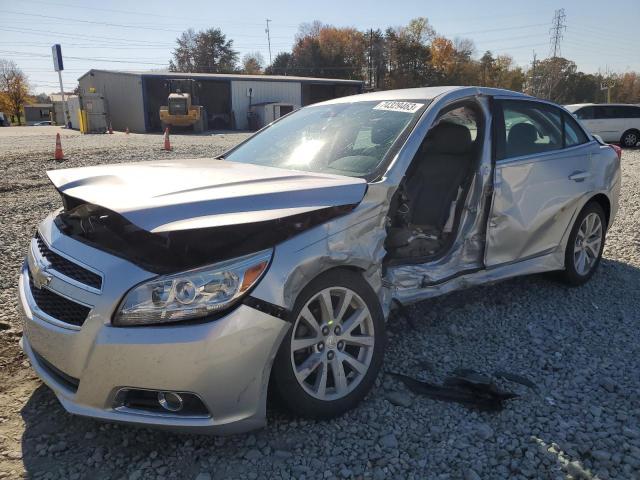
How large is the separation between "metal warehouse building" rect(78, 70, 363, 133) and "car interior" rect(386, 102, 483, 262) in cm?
3333

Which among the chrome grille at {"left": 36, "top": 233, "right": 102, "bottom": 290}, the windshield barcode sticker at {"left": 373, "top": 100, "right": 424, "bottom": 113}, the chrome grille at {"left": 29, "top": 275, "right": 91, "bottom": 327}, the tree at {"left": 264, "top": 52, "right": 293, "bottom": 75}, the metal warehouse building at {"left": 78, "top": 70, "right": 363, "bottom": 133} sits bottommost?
the chrome grille at {"left": 29, "top": 275, "right": 91, "bottom": 327}

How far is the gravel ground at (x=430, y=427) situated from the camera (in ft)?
7.57

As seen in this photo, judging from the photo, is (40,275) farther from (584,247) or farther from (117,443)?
(584,247)

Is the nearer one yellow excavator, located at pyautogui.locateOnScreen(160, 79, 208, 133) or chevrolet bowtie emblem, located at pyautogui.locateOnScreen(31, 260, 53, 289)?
chevrolet bowtie emblem, located at pyautogui.locateOnScreen(31, 260, 53, 289)

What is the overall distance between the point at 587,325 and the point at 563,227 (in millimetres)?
828

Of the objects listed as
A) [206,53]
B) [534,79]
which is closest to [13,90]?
[206,53]

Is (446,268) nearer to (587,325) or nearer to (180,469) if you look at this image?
(587,325)

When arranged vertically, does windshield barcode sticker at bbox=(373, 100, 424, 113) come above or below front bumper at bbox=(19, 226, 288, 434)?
above

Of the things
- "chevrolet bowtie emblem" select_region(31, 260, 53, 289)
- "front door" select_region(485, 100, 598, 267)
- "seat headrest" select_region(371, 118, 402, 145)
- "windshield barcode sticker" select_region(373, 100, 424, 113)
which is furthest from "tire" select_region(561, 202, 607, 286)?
"chevrolet bowtie emblem" select_region(31, 260, 53, 289)

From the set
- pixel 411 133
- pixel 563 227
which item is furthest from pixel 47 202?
pixel 563 227

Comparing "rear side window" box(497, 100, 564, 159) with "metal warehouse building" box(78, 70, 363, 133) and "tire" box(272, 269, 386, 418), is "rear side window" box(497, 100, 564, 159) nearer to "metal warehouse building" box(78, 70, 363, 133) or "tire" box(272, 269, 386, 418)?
"tire" box(272, 269, 386, 418)

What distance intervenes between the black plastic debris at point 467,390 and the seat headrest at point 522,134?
5.84 ft

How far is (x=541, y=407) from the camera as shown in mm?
2791

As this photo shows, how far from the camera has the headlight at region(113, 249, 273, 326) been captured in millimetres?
2139
